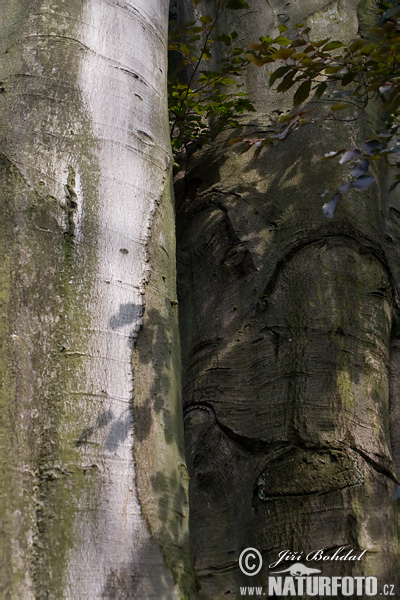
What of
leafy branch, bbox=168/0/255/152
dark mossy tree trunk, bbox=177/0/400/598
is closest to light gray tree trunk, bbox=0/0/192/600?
dark mossy tree trunk, bbox=177/0/400/598

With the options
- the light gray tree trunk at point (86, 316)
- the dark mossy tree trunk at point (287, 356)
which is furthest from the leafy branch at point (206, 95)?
the light gray tree trunk at point (86, 316)

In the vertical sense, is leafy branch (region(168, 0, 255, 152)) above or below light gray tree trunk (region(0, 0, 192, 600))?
above

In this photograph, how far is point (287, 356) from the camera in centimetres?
224

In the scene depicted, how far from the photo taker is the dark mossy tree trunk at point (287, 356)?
6.61 ft

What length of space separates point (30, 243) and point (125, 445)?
50 centimetres

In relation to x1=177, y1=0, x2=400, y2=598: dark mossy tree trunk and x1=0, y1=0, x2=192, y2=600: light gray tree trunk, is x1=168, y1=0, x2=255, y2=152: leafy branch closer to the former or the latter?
x1=177, y1=0, x2=400, y2=598: dark mossy tree trunk

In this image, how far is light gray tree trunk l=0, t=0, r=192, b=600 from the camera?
1.28m

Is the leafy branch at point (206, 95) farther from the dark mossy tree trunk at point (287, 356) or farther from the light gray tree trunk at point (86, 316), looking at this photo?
the light gray tree trunk at point (86, 316)

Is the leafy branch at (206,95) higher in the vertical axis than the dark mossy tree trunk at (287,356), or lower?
higher

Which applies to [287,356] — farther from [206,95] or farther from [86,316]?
[206,95]

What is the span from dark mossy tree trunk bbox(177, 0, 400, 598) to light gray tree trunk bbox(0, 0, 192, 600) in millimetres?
631

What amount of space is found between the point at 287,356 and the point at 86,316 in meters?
0.97

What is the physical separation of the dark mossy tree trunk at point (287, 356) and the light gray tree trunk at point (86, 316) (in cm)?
63

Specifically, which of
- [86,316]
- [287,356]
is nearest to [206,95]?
[287,356]
